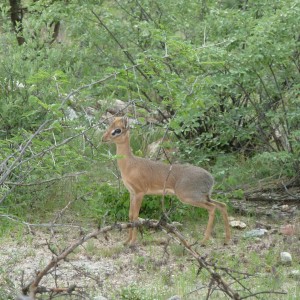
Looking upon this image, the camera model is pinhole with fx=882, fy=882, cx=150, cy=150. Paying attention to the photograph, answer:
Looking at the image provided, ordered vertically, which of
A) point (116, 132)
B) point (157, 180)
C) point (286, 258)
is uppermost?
point (116, 132)

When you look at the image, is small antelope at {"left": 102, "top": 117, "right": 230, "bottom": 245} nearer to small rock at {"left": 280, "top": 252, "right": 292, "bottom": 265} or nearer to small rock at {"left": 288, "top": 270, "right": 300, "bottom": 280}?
small rock at {"left": 280, "top": 252, "right": 292, "bottom": 265}

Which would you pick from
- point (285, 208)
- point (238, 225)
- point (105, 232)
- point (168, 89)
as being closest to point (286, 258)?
point (238, 225)

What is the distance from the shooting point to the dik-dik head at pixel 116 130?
7863 mm

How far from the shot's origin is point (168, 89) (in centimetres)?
700

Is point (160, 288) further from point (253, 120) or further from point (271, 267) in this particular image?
point (253, 120)

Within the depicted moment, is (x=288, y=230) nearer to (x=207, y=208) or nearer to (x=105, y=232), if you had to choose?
(x=207, y=208)

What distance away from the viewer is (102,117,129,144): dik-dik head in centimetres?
786

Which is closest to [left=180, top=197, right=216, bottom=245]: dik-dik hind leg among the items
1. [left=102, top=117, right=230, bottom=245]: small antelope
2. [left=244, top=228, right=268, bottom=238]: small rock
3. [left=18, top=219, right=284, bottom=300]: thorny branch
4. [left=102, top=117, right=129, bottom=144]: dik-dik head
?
[left=102, top=117, right=230, bottom=245]: small antelope

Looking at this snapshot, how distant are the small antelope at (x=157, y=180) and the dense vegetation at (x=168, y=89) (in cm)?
28

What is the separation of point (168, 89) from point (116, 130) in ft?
3.40

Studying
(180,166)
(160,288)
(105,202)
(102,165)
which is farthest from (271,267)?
(102,165)

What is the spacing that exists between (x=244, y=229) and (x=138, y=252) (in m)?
1.29

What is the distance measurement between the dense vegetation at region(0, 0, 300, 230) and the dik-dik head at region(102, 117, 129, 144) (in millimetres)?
190

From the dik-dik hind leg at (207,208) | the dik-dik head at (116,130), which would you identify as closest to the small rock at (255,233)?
the dik-dik hind leg at (207,208)
